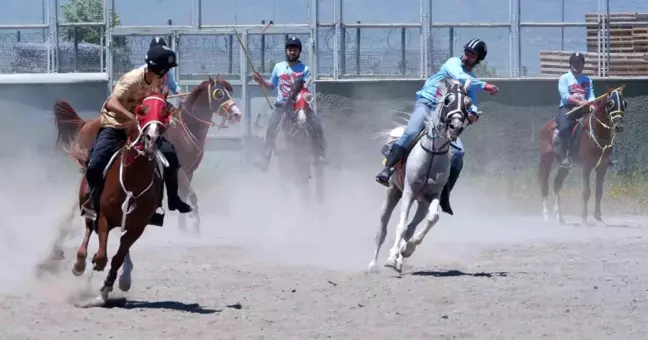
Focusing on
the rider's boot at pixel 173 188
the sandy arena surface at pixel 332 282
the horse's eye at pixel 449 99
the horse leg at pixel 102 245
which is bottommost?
the sandy arena surface at pixel 332 282

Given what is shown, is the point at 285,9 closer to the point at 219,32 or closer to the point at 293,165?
the point at 219,32

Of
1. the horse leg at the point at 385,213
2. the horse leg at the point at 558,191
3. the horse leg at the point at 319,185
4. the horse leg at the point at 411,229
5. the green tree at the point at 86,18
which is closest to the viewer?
the horse leg at the point at 411,229

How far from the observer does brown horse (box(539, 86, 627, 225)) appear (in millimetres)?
22203

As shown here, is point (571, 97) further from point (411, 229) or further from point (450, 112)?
point (450, 112)

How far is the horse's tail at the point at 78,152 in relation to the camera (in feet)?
44.1

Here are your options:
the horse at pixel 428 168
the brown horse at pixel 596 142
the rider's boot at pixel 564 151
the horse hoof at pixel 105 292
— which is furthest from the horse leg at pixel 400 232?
the rider's boot at pixel 564 151

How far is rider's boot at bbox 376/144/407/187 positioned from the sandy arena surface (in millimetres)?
990

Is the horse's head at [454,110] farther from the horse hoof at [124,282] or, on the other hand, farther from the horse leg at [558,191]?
the horse leg at [558,191]


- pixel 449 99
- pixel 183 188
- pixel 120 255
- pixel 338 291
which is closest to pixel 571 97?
pixel 183 188

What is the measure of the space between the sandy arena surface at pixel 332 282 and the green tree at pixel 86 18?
637 centimetres

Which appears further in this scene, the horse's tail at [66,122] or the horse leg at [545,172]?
the horse leg at [545,172]

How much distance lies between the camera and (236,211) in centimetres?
2380

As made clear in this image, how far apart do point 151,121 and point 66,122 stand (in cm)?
378

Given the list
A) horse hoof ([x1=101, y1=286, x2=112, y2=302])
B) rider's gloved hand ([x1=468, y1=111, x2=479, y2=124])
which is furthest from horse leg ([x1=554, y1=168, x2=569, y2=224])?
horse hoof ([x1=101, y1=286, x2=112, y2=302])
